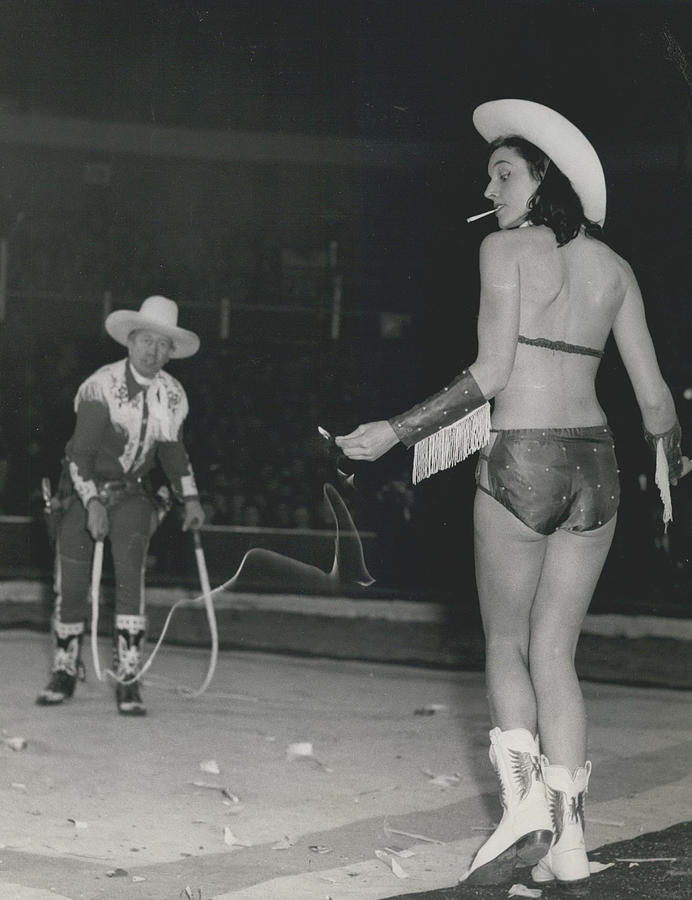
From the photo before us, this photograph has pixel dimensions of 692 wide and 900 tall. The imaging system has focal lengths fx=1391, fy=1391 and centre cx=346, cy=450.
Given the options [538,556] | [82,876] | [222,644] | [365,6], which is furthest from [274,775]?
[365,6]

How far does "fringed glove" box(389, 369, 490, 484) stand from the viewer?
282 cm

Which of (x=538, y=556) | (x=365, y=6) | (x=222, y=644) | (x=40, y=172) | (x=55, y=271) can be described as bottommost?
(x=222, y=644)

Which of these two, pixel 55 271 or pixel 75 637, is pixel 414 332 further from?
pixel 75 637

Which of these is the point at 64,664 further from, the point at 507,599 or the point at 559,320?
the point at 559,320

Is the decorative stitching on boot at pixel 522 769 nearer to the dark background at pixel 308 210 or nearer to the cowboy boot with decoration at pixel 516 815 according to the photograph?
the cowboy boot with decoration at pixel 516 815

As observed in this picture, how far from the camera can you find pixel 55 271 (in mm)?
13227

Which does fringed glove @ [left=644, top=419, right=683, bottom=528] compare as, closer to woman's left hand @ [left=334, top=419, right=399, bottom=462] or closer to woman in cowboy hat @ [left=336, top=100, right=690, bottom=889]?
woman in cowboy hat @ [left=336, top=100, right=690, bottom=889]

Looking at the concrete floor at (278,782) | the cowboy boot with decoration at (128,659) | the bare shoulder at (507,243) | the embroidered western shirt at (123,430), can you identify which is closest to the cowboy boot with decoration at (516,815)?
the concrete floor at (278,782)

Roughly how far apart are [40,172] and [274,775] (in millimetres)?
10744

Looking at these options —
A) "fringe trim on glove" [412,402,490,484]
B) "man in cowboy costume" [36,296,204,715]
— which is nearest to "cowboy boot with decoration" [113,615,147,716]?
"man in cowboy costume" [36,296,204,715]

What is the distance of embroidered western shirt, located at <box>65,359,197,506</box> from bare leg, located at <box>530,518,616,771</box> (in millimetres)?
2463

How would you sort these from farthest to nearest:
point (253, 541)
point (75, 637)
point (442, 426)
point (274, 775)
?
point (253, 541)
point (75, 637)
point (274, 775)
point (442, 426)

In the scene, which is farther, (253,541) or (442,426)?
(253,541)

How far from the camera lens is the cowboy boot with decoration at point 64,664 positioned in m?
5.16
